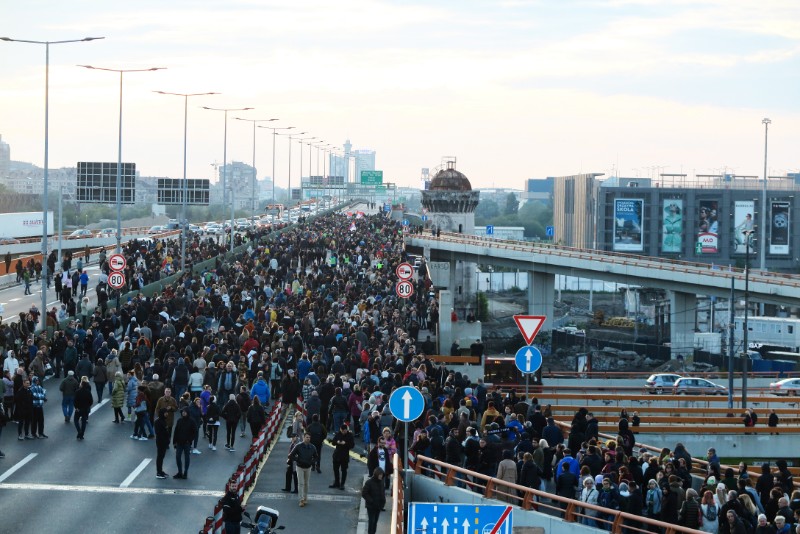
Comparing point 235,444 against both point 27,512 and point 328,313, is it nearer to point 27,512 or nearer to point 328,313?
point 27,512

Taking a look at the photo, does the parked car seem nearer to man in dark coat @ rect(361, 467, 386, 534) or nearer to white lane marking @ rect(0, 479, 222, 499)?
white lane marking @ rect(0, 479, 222, 499)

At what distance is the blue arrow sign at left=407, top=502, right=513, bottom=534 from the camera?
12305mm

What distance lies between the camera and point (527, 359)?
22328mm

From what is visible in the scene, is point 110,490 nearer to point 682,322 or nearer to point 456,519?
point 456,519

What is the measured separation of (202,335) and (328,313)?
5.69m

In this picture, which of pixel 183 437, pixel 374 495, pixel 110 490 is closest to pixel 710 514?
pixel 374 495

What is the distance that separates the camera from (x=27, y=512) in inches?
754

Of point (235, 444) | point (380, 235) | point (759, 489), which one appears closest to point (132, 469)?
point (235, 444)

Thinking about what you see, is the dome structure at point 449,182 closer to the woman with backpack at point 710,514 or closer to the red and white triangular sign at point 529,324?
the red and white triangular sign at point 529,324

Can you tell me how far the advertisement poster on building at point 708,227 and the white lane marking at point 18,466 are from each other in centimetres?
9934

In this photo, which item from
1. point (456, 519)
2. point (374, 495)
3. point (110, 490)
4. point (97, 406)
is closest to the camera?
point (456, 519)

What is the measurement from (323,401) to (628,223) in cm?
9551

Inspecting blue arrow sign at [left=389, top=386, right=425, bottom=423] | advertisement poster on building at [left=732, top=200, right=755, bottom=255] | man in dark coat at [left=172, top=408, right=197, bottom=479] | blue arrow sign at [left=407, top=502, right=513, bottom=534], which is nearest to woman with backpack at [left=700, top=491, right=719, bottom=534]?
blue arrow sign at [left=389, top=386, right=425, bottom=423]

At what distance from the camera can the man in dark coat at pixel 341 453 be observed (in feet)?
69.1
